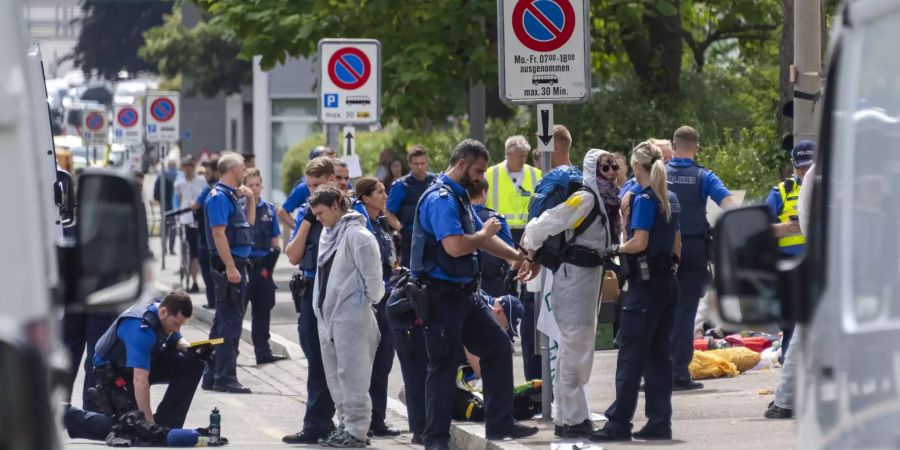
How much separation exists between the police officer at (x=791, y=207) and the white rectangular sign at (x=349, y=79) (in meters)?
5.09

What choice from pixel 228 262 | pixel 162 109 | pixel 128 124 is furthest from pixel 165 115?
pixel 228 262

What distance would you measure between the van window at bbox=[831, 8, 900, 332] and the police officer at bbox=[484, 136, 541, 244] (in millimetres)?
10427

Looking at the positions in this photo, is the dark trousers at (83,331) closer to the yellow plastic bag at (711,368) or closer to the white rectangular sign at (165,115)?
the yellow plastic bag at (711,368)

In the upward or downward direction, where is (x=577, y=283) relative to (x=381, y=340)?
upward

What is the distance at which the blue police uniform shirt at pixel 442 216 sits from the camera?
1001cm

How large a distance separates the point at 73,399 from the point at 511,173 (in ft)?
13.6

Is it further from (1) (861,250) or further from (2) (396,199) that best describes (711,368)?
(1) (861,250)

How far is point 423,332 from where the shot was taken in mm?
10734

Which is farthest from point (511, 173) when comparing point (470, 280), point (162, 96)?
point (162, 96)

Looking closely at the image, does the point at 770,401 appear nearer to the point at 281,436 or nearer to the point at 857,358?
the point at 281,436

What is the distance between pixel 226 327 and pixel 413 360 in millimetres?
3807

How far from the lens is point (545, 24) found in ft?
36.2

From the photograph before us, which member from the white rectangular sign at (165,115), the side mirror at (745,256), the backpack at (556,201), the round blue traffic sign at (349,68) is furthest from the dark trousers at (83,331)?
the white rectangular sign at (165,115)

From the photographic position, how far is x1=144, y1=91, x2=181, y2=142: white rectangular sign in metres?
31.0
